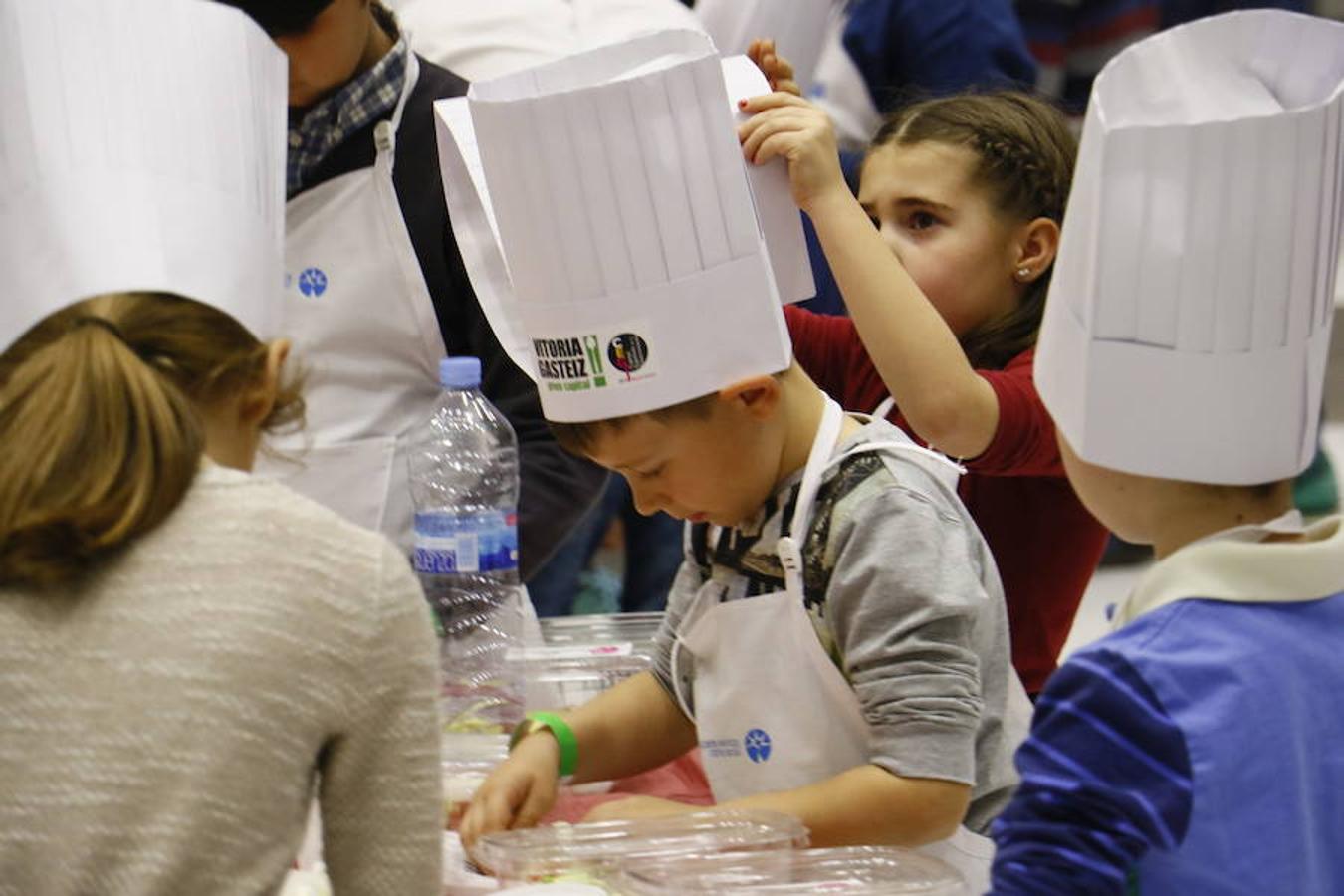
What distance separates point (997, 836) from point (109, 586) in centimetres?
54

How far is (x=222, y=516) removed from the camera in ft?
3.47

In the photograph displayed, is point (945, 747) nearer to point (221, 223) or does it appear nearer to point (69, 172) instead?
point (221, 223)

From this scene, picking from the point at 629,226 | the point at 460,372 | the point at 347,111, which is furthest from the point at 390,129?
the point at 629,226

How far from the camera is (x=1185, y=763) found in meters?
0.98

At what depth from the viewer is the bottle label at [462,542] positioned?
5.90ft

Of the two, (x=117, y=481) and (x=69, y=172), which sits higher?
(x=69, y=172)

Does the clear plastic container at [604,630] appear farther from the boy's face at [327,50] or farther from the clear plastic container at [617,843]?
the boy's face at [327,50]

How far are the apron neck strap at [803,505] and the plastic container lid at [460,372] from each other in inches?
23.1

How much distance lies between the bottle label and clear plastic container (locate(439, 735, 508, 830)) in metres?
0.20

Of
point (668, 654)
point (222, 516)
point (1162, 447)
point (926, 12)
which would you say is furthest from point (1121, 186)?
point (926, 12)

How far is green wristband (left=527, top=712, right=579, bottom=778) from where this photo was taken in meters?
1.54

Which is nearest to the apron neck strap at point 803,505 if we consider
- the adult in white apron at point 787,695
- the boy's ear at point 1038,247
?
the adult in white apron at point 787,695

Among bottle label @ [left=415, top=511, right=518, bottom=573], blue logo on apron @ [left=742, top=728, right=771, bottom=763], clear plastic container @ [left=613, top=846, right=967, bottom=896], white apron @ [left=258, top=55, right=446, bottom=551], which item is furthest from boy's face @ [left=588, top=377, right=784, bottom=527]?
white apron @ [left=258, top=55, right=446, bottom=551]

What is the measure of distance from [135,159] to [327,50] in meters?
0.72
